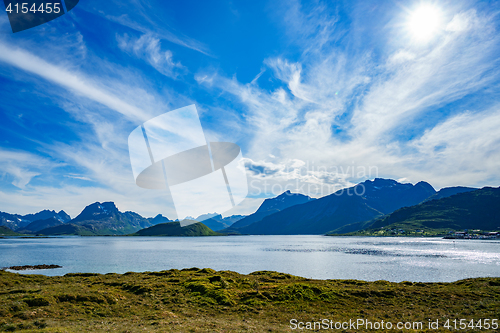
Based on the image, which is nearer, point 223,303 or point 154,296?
point 223,303

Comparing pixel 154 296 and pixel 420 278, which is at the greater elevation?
pixel 154 296

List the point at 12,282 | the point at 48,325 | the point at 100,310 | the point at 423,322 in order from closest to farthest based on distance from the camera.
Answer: the point at 48,325 < the point at 423,322 < the point at 100,310 < the point at 12,282

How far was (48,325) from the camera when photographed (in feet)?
79.4

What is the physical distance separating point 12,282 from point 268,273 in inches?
2119

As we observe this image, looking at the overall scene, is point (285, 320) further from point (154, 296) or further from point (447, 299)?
point (447, 299)

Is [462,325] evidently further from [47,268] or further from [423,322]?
[47,268]

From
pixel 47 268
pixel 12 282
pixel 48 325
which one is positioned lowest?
pixel 47 268

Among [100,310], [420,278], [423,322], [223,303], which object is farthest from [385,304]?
[420,278]

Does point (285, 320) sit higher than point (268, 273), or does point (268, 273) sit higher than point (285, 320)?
point (285, 320)

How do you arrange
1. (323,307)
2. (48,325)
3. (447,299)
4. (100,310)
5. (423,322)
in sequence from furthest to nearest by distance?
1. (447,299)
2. (323,307)
3. (100,310)
4. (423,322)
5. (48,325)

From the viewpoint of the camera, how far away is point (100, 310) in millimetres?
30406

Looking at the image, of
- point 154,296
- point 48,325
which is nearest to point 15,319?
point 48,325

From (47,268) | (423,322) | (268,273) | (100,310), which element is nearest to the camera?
(423,322)

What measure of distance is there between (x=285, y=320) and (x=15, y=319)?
2703 cm
